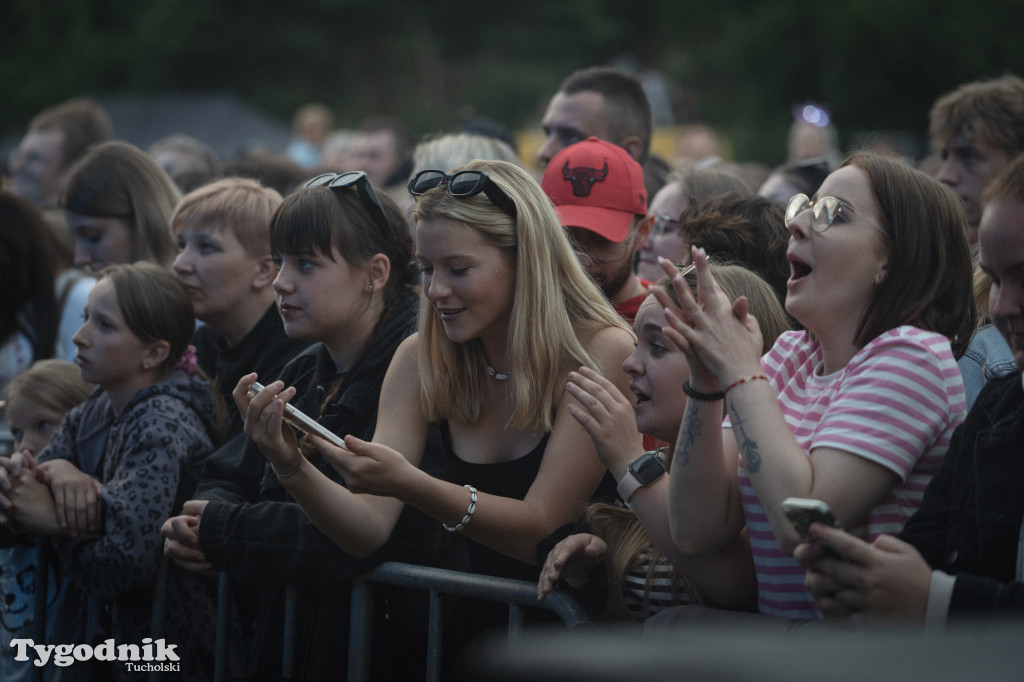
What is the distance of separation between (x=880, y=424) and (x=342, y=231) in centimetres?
214

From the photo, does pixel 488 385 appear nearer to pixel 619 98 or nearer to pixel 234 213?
pixel 234 213

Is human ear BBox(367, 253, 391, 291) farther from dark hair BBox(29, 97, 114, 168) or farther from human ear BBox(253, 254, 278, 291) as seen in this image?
dark hair BBox(29, 97, 114, 168)

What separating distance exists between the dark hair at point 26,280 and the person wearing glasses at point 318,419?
6.95ft

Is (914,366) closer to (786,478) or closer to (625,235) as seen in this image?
(786,478)

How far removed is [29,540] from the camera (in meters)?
4.14

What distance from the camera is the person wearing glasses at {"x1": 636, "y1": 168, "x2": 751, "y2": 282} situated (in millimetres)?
4906

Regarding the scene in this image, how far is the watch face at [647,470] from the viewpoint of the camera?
2738 millimetres

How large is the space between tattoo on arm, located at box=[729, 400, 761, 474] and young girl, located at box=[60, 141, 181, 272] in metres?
3.67

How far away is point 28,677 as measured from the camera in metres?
4.08

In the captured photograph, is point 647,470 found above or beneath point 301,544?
above

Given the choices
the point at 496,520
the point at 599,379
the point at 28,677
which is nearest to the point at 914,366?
the point at 599,379

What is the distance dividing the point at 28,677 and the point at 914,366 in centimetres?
336

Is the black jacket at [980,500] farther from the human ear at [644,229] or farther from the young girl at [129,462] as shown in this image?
the young girl at [129,462]

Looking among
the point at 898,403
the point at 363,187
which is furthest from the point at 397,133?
the point at 898,403
